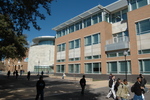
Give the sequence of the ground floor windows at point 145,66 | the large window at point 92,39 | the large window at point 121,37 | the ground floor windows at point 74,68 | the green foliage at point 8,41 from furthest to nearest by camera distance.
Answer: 1. the ground floor windows at point 74,68
2. the large window at point 92,39
3. the large window at point 121,37
4. the ground floor windows at point 145,66
5. the green foliage at point 8,41

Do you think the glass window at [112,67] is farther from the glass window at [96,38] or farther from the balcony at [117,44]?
the glass window at [96,38]

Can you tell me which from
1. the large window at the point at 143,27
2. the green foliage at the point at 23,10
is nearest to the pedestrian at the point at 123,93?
the green foliage at the point at 23,10

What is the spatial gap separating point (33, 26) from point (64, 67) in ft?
94.4

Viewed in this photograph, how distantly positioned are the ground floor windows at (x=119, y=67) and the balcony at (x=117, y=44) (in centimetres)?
265

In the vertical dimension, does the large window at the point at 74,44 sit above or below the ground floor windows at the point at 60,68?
above

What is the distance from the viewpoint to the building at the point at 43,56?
62409 mm

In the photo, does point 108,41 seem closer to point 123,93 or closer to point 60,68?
point 60,68

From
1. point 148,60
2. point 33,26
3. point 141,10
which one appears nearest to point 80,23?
point 141,10

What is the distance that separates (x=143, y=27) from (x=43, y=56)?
5009 centimetres

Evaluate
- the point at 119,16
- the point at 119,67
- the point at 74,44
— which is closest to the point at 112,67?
the point at 119,67

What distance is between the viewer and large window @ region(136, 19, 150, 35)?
2064 centimetres

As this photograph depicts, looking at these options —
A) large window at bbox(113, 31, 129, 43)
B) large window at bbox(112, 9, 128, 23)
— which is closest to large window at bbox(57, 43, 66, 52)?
large window at bbox(112, 9, 128, 23)

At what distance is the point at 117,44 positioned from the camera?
2408 cm

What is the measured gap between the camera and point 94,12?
96.8ft
